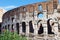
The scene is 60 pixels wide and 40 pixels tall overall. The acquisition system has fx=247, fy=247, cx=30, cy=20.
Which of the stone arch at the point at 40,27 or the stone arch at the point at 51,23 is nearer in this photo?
the stone arch at the point at 51,23

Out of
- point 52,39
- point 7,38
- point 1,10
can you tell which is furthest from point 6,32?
point 1,10

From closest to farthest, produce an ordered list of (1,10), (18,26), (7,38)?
(7,38), (18,26), (1,10)

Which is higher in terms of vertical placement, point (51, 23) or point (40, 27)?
point (51, 23)

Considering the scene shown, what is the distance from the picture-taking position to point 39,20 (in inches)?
1002

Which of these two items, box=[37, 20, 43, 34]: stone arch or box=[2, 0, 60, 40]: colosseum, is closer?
box=[2, 0, 60, 40]: colosseum

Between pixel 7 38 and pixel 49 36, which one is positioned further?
pixel 49 36

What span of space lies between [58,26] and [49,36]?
1.32 metres

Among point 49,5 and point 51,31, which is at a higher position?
point 49,5

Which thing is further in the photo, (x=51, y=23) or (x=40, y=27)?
(x=40, y=27)

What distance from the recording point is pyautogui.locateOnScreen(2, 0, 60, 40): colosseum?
2433 cm

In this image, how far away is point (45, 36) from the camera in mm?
24250

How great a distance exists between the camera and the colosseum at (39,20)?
79.8 feet

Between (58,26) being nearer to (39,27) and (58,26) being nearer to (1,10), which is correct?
(39,27)

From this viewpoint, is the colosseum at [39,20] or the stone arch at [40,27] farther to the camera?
the stone arch at [40,27]
